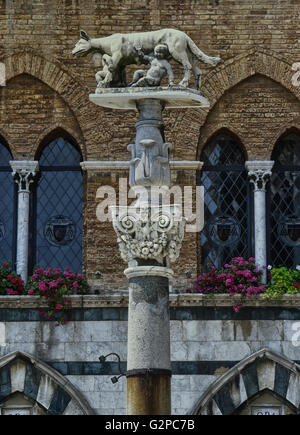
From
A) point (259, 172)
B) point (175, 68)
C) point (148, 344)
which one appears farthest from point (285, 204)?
point (148, 344)

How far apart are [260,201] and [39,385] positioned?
4263 millimetres

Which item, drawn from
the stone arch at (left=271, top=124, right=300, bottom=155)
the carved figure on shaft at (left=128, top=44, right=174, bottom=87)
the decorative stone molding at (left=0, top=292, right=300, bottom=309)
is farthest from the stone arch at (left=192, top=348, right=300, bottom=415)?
the carved figure on shaft at (left=128, top=44, right=174, bottom=87)

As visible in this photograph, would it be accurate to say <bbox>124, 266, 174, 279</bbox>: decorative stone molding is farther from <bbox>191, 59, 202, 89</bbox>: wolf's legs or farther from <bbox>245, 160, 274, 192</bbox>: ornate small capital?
<bbox>245, 160, 274, 192</bbox>: ornate small capital

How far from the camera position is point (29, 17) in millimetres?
18562

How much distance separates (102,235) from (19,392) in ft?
8.60

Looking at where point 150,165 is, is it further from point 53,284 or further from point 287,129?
point 287,129

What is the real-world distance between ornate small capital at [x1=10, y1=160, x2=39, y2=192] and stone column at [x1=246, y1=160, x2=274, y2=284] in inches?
127

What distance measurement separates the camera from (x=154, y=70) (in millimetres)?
12438

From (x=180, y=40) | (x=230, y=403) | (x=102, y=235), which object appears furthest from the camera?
(x=102, y=235)

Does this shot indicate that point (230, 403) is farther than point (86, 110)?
No

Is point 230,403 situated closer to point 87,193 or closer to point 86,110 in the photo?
point 87,193

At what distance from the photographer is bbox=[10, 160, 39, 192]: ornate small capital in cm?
1816
